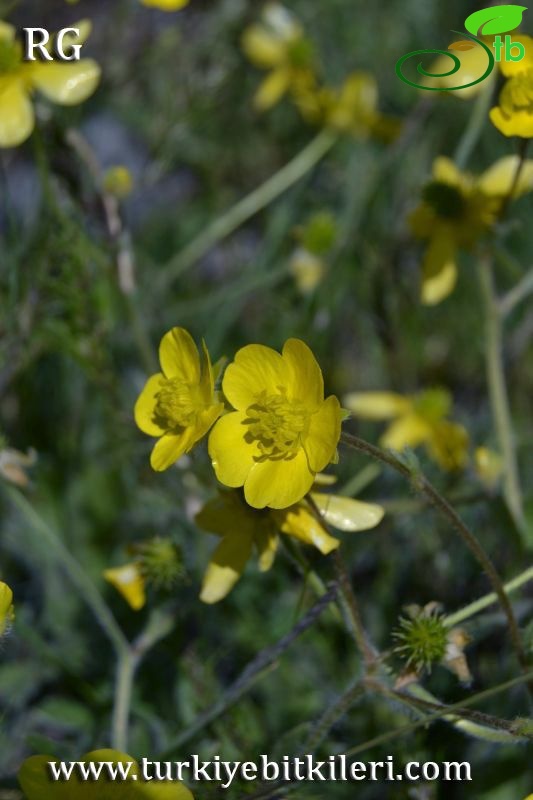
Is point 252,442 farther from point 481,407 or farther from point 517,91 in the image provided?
point 481,407

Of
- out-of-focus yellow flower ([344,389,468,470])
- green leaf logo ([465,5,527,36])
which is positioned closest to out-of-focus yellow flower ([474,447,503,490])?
out-of-focus yellow flower ([344,389,468,470])

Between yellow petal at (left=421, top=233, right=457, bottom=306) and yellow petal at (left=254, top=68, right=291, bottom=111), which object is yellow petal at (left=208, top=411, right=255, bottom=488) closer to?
yellow petal at (left=421, top=233, right=457, bottom=306)

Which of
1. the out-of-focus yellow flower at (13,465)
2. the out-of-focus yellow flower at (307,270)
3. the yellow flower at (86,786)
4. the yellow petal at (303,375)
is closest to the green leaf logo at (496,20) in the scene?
the out-of-focus yellow flower at (307,270)

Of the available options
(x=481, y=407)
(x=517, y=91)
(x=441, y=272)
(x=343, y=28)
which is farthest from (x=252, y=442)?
(x=343, y=28)

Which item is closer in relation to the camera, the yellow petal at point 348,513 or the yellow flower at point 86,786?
the yellow flower at point 86,786

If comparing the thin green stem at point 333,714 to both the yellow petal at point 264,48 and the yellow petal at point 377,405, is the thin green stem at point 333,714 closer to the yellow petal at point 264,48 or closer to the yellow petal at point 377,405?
the yellow petal at point 377,405

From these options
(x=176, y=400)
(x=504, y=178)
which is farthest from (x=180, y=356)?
(x=504, y=178)
